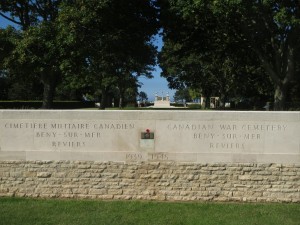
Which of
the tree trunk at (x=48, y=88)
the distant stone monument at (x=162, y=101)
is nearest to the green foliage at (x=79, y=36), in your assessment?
the tree trunk at (x=48, y=88)

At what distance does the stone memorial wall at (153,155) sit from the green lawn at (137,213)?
0.41 meters

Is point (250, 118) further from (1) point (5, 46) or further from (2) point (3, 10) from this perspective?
(2) point (3, 10)

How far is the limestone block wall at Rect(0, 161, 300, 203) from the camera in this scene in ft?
26.6

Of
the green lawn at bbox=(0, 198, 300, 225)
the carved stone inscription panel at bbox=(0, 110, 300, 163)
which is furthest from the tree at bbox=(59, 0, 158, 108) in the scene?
the green lawn at bbox=(0, 198, 300, 225)

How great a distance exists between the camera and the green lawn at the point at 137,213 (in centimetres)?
650

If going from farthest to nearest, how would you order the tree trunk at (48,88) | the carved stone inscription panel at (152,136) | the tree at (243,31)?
the tree trunk at (48,88) < the tree at (243,31) < the carved stone inscription panel at (152,136)

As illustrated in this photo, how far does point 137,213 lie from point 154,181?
4.14 ft

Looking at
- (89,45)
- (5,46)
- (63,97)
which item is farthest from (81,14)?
(63,97)

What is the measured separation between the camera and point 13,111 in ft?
27.7

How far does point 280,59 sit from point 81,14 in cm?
1015

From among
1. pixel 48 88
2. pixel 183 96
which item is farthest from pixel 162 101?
pixel 48 88

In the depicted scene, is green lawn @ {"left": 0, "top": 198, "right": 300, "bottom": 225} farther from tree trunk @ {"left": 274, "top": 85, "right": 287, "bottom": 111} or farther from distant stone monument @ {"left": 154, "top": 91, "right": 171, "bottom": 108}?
distant stone monument @ {"left": 154, "top": 91, "right": 171, "bottom": 108}

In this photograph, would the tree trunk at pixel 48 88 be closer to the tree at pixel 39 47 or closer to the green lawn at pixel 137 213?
the tree at pixel 39 47

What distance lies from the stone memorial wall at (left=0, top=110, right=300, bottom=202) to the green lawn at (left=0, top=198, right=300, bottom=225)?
0.41 m
